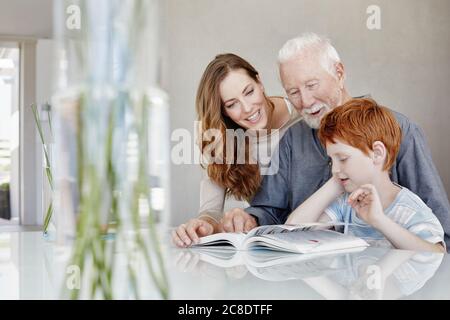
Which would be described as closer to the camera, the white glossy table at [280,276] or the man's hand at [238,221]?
the white glossy table at [280,276]

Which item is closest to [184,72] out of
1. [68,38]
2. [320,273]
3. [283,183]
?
[283,183]

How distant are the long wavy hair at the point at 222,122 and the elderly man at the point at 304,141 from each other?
60mm

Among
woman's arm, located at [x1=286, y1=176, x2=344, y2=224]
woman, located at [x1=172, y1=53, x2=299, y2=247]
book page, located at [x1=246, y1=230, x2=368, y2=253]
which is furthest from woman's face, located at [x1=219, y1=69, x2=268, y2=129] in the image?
book page, located at [x1=246, y1=230, x2=368, y2=253]

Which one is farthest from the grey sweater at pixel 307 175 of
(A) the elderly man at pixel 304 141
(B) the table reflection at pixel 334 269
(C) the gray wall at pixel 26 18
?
(C) the gray wall at pixel 26 18

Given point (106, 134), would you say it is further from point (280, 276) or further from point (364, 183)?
point (364, 183)

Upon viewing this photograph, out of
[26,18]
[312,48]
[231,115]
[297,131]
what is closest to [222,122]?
[231,115]

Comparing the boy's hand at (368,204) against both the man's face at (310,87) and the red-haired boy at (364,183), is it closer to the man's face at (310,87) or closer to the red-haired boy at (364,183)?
the red-haired boy at (364,183)

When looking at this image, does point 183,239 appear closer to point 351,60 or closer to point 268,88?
point 268,88

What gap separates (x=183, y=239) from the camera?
1695mm

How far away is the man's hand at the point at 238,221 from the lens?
77.8 inches

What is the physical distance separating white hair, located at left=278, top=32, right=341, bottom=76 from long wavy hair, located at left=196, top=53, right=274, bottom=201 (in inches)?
5.4

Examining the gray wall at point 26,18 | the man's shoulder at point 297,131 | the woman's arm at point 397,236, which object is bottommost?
the woman's arm at point 397,236

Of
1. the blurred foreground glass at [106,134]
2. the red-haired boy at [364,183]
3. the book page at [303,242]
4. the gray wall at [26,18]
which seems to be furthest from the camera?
the gray wall at [26,18]

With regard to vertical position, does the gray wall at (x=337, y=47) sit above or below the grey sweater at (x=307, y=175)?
above
